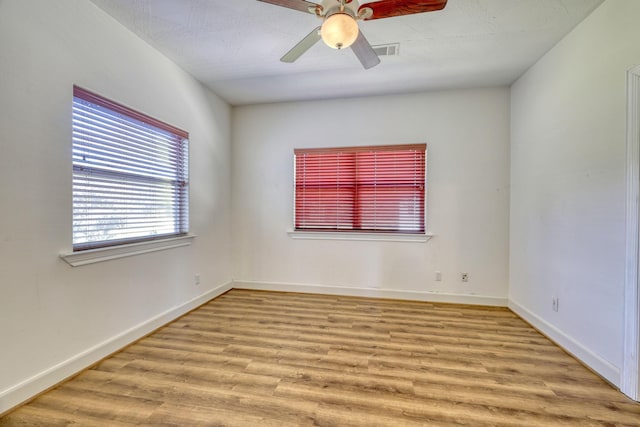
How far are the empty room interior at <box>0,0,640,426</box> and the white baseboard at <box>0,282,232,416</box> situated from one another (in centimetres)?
1

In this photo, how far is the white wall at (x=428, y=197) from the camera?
333cm

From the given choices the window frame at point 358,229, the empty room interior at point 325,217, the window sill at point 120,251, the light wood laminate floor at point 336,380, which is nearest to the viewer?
the light wood laminate floor at point 336,380

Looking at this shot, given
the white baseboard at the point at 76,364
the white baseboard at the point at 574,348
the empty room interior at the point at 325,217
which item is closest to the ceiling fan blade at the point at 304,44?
the empty room interior at the point at 325,217

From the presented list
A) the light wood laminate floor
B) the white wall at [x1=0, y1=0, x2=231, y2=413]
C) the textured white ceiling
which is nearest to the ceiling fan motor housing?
the textured white ceiling

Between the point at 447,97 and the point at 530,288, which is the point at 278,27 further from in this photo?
the point at 530,288

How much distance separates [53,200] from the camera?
5.94 ft

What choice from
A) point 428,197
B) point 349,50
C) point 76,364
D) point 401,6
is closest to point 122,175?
point 76,364

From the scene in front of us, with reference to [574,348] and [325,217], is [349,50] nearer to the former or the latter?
[325,217]

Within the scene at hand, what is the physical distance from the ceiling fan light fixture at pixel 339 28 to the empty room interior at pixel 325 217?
0.50ft

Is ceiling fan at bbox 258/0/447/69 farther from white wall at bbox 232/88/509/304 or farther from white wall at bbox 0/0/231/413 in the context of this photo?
white wall at bbox 232/88/509/304

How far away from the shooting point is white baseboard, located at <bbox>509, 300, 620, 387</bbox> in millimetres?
1874

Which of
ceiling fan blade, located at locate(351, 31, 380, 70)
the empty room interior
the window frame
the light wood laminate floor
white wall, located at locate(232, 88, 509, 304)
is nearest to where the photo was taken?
the light wood laminate floor

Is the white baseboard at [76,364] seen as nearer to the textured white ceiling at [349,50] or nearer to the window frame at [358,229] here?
the window frame at [358,229]

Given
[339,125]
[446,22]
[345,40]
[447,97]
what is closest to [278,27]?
[345,40]
